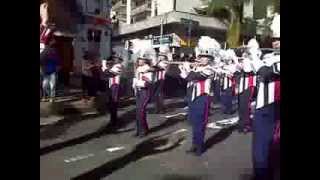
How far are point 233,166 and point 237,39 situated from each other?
1.82 feet

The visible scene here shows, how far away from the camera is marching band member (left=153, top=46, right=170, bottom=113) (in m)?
2.13

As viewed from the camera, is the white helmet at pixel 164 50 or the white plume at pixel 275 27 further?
the white helmet at pixel 164 50

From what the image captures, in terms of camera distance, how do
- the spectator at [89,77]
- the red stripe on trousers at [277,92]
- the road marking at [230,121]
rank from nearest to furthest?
1. the red stripe on trousers at [277,92]
2. the spectator at [89,77]
3. the road marking at [230,121]

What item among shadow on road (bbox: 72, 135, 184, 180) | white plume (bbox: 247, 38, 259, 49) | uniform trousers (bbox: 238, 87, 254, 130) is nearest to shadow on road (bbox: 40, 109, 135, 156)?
shadow on road (bbox: 72, 135, 184, 180)

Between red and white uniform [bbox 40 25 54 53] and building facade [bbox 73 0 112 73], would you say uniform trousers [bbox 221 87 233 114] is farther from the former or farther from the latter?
red and white uniform [bbox 40 25 54 53]

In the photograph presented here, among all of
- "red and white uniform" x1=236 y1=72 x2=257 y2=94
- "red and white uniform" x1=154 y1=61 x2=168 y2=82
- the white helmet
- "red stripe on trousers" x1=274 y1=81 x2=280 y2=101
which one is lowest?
"red stripe on trousers" x1=274 y1=81 x2=280 y2=101

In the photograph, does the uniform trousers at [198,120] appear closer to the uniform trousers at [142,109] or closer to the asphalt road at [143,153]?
the asphalt road at [143,153]

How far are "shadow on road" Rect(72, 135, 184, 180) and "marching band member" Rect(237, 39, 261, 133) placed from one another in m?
0.29

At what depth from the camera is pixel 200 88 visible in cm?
216

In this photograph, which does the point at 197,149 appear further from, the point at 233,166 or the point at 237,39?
the point at 237,39

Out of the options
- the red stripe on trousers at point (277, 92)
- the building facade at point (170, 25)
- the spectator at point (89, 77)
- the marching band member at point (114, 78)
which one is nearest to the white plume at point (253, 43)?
the building facade at point (170, 25)

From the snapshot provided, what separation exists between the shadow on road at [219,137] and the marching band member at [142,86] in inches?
11.4

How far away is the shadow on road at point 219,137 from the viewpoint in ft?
6.99
